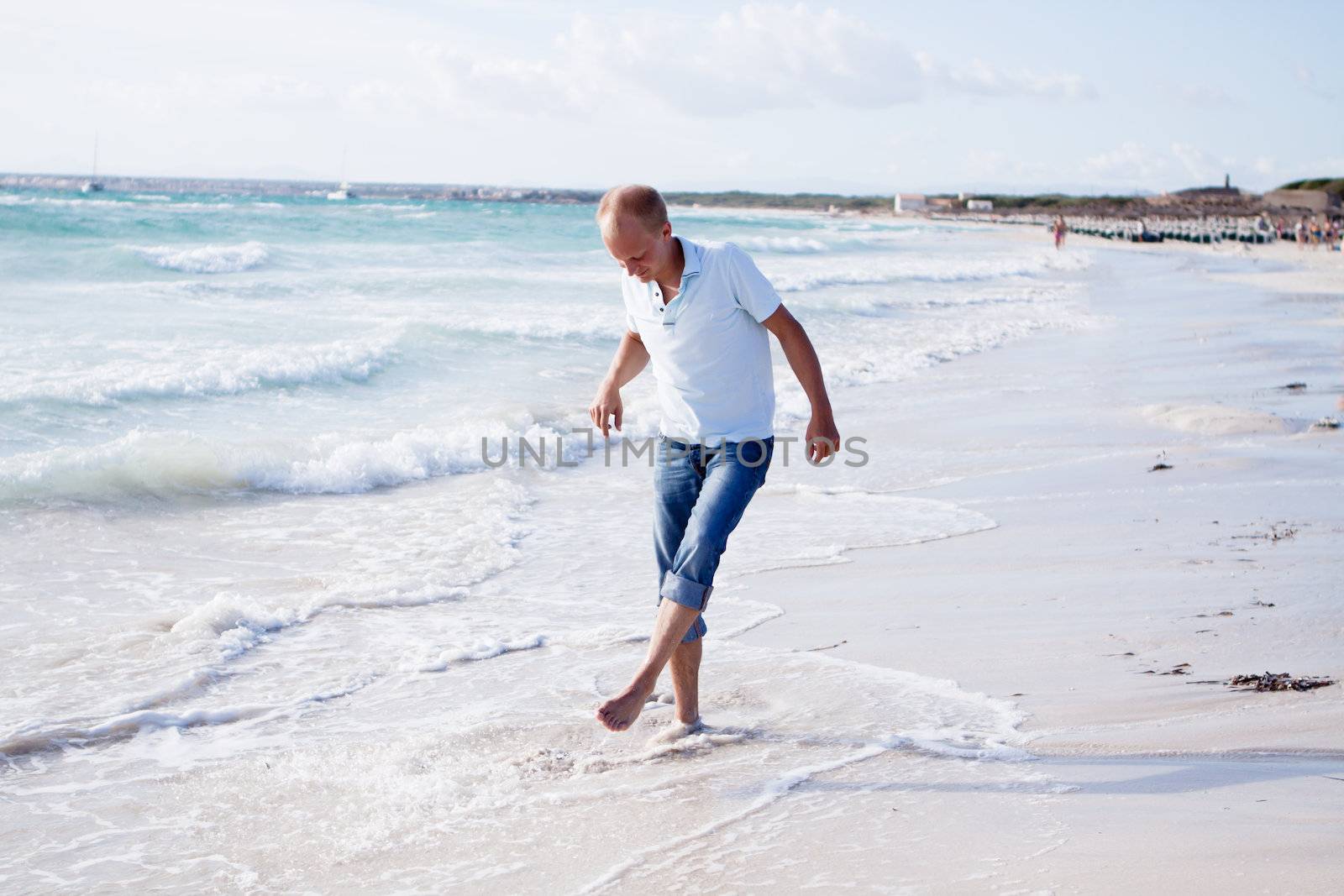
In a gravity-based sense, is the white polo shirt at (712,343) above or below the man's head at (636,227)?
below

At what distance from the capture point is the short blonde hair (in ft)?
10.6

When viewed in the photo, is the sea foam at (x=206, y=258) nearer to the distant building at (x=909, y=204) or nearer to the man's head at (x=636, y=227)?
the man's head at (x=636, y=227)

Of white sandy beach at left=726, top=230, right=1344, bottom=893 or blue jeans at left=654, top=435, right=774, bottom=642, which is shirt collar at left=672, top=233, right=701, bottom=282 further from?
white sandy beach at left=726, top=230, right=1344, bottom=893

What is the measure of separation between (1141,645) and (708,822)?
2179 millimetres

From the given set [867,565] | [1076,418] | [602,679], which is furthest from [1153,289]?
[602,679]

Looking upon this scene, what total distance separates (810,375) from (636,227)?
68 centimetres

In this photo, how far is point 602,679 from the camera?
14.4 ft

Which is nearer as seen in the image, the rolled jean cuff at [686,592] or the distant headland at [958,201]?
the rolled jean cuff at [686,592]

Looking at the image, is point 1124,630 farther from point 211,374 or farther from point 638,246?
point 211,374

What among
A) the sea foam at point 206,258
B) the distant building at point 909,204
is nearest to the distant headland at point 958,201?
the distant building at point 909,204

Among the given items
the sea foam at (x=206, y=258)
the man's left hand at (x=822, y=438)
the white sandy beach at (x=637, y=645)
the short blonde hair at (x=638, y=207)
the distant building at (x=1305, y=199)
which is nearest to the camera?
the white sandy beach at (x=637, y=645)

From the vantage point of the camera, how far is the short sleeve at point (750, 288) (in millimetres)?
3350

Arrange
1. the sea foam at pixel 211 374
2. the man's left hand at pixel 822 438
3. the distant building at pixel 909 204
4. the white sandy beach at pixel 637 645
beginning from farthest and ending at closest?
the distant building at pixel 909 204 → the sea foam at pixel 211 374 → the man's left hand at pixel 822 438 → the white sandy beach at pixel 637 645

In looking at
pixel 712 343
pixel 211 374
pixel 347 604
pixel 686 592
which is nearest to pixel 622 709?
pixel 686 592
